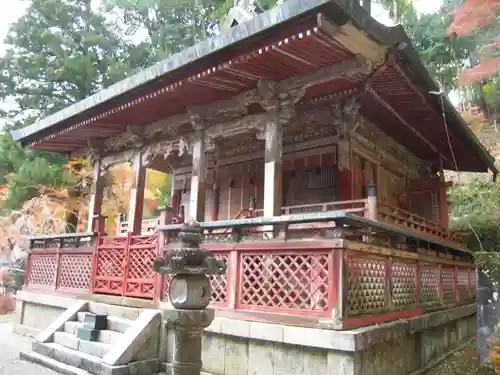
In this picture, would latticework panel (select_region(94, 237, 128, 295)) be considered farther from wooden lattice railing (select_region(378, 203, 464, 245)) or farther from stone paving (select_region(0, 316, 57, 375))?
wooden lattice railing (select_region(378, 203, 464, 245))

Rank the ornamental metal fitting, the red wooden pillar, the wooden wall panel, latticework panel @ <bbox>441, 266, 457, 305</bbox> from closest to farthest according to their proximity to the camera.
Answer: the ornamental metal fitting < latticework panel @ <bbox>441, 266, 457, 305</bbox> < the wooden wall panel < the red wooden pillar

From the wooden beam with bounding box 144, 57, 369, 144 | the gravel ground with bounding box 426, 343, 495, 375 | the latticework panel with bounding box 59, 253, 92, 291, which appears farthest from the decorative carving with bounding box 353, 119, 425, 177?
the latticework panel with bounding box 59, 253, 92, 291

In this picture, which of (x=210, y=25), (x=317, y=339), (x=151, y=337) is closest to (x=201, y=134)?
(x=151, y=337)

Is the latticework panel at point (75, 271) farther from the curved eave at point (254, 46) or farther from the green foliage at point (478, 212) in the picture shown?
the green foliage at point (478, 212)

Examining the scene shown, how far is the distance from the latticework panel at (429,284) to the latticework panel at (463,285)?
2.28m

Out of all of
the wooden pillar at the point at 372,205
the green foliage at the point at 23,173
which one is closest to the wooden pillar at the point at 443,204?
the wooden pillar at the point at 372,205

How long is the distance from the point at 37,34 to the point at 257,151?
18.4m

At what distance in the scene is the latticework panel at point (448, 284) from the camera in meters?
9.86

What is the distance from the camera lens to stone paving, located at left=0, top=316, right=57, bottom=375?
7402 mm

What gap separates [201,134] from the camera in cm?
1008

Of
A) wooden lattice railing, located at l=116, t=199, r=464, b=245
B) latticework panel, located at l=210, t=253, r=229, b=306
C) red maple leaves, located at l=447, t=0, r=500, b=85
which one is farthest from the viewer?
red maple leaves, located at l=447, t=0, r=500, b=85

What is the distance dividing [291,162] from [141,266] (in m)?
4.70

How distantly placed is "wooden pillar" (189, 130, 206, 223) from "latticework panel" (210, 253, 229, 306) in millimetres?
2580

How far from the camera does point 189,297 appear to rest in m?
4.47
